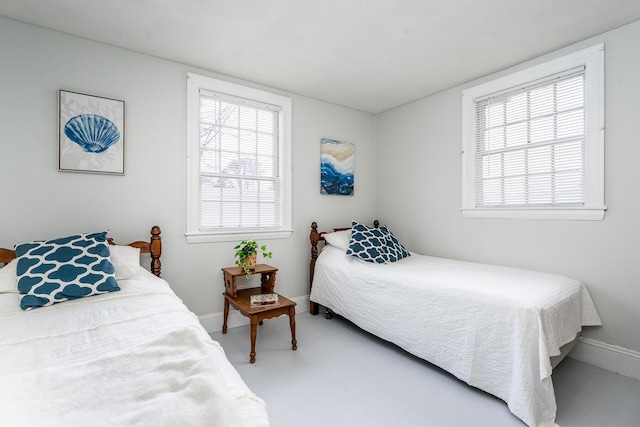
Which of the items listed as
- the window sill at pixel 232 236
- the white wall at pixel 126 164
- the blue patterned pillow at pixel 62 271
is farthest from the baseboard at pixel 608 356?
the blue patterned pillow at pixel 62 271

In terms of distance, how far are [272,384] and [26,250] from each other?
1.81 metres

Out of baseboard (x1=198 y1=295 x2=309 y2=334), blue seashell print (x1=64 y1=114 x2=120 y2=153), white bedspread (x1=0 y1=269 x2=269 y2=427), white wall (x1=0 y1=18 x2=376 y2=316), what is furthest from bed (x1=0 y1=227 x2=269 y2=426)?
baseboard (x1=198 y1=295 x2=309 y2=334)

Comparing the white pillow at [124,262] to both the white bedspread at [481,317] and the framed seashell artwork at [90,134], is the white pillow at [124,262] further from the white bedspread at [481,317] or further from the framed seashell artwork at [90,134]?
the white bedspread at [481,317]

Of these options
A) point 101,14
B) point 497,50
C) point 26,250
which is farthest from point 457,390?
point 101,14

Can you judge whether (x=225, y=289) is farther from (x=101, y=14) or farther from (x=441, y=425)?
(x=101, y=14)

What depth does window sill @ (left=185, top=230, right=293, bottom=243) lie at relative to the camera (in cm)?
292

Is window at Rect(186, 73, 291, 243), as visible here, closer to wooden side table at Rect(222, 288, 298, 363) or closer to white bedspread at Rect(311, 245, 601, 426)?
→ wooden side table at Rect(222, 288, 298, 363)

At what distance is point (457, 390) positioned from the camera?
2.04 m

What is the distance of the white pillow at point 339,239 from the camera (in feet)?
10.8

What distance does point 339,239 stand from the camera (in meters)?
3.38

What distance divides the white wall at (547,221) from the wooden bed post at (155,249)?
2753 mm

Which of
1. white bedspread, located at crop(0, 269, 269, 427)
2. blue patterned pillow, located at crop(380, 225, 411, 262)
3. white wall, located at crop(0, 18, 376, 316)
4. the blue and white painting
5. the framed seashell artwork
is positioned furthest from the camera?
the blue and white painting

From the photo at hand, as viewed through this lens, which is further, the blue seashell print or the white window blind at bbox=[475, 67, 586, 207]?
the white window blind at bbox=[475, 67, 586, 207]

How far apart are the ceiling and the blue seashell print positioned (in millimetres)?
651
